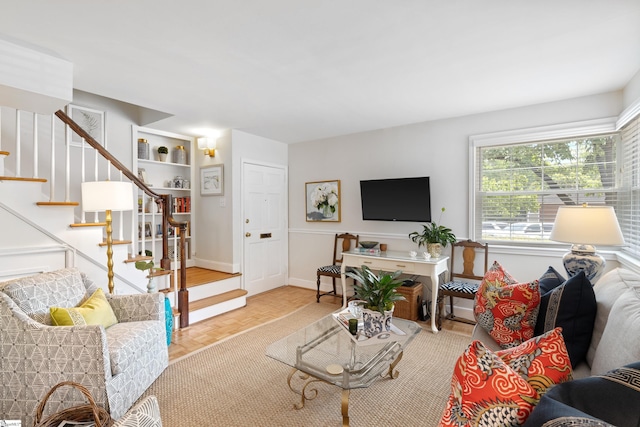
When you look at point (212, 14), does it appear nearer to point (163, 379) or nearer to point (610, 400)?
point (610, 400)

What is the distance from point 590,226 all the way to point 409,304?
1903mm

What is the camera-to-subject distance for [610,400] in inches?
30.4

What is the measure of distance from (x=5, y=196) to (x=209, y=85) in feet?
5.80

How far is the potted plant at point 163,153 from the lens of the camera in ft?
14.5

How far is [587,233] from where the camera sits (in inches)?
80.7

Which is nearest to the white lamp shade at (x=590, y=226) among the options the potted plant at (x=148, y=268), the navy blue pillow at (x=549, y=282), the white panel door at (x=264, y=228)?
the navy blue pillow at (x=549, y=282)

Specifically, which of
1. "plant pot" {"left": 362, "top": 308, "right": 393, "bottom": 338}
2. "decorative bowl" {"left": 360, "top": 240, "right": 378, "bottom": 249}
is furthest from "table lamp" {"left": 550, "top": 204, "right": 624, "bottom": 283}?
"decorative bowl" {"left": 360, "top": 240, "right": 378, "bottom": 249}

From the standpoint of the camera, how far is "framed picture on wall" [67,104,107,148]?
3.58 m

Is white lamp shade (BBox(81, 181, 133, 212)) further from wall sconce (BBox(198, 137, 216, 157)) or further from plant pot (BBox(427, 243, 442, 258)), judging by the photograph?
plant pot (BBox(427, 243, 442, 258))

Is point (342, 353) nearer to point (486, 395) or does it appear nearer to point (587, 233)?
point (486, 395)

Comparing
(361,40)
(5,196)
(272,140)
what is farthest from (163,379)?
(272,140)

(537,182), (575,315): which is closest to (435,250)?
(537,182)

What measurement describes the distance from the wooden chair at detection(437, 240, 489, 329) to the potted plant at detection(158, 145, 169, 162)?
4017 mm

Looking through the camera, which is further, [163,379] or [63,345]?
[163,379]
